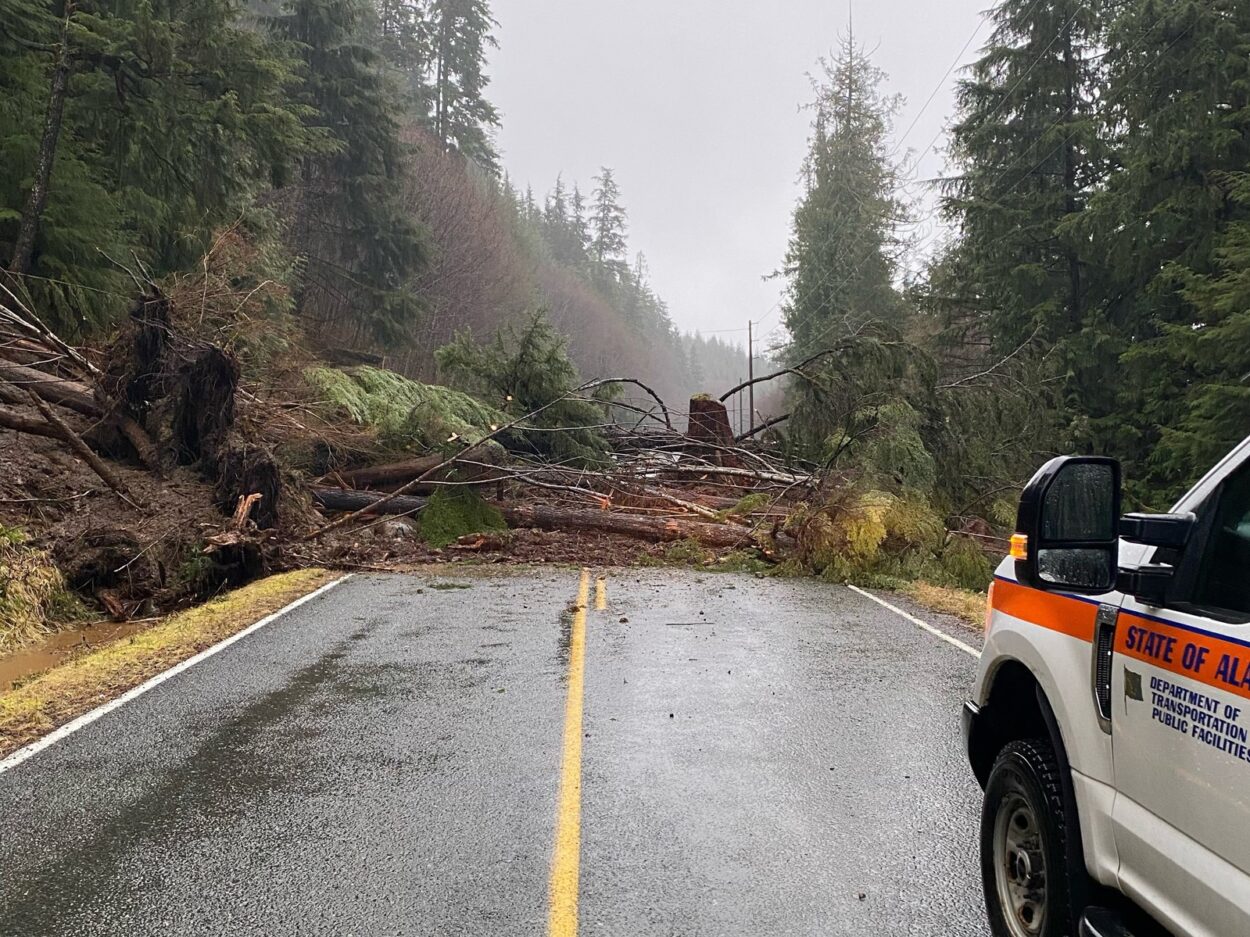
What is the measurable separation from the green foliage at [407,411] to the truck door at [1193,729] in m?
13.7

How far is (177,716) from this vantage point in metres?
5.73

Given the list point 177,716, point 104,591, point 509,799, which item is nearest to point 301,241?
point 104,591

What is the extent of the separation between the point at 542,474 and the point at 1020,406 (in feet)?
31.9

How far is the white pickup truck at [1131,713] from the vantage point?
1.86 metres

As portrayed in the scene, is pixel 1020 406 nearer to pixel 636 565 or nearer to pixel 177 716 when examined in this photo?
pixel 636 565

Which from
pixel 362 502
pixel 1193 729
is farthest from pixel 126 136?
pixel 1193 729

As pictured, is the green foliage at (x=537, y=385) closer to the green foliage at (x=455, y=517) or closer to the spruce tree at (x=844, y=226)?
the green foliage at (x=455, y=517)

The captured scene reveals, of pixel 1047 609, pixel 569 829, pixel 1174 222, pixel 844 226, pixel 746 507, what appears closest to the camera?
pixel 1047 609

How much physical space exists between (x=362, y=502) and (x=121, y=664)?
8.19 metres

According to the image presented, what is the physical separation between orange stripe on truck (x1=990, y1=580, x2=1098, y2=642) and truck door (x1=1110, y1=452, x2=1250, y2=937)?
18 cm

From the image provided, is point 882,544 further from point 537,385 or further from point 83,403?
point 83,403

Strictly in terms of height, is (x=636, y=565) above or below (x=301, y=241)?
below

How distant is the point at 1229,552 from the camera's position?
206cm

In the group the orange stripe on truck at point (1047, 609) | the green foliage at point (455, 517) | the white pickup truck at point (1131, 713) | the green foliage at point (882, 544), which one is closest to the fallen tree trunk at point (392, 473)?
the green foliage at point (455, 517)
